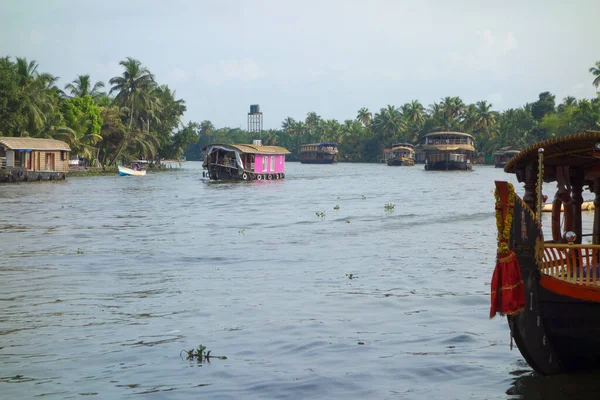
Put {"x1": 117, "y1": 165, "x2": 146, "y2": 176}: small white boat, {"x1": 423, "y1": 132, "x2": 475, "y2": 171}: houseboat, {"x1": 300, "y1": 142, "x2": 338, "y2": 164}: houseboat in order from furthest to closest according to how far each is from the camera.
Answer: {"x1": 300, "y1": 142, "x2": 338, "y2": 164}: houseboat, {"x1": 423, "y1": 132, "x2": 475, "y2": 171}: houseboat, {"x1": 117, "y1": 165, "x2": 146, "y2": 176}: small white boat

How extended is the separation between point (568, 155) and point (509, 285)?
239 cm

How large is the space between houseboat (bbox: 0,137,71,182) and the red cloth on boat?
4561 cm

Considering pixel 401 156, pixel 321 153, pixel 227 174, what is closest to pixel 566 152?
pixel 227 174

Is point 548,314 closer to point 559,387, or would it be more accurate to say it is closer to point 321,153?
point 559,387

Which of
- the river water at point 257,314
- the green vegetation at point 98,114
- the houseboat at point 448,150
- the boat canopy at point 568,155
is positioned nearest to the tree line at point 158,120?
the green vegetation at point 98,114

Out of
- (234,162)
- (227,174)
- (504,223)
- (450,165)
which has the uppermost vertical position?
(450,165)

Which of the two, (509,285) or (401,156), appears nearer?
(509,285)

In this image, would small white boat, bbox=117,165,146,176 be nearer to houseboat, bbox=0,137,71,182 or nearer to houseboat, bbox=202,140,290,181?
houseboat, bbox=0,137,71,182

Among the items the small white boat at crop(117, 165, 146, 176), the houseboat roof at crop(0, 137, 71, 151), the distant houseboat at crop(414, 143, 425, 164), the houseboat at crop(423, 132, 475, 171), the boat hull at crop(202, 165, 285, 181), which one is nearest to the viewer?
the houseboat roof at crop(0, 137, 71, 151)

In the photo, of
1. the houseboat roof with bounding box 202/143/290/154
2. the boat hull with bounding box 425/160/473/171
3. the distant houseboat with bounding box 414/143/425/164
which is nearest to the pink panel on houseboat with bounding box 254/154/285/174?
the houseboat roof with bounding box 202/143/290/154

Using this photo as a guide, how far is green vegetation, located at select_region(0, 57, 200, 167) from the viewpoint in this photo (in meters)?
55.2

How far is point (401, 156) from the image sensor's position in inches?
4407

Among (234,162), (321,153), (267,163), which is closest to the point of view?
(234,162)

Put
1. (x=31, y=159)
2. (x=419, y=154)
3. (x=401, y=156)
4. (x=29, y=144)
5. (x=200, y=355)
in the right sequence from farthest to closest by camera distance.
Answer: (x=419, y=154)
(x=401, y=156)
(x=31, y=159)
(x=29, y=144)
(x=200, y=355)
